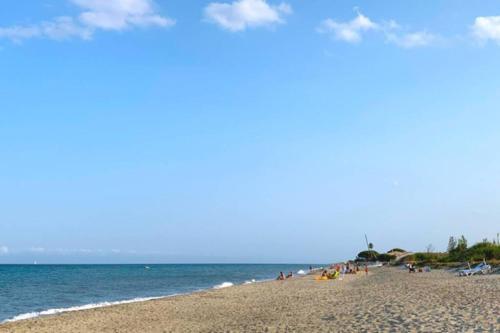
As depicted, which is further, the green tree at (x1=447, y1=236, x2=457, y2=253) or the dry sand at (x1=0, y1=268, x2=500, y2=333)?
the green tree at (x1=447, y1=236, x2=457, y2=253)

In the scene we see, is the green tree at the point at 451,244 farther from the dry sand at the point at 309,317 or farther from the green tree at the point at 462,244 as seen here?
the dry sand at the point at 309,317

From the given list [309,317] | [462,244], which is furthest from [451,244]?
[309,317]

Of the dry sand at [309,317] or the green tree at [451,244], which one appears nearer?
the dry sand at [309,317]

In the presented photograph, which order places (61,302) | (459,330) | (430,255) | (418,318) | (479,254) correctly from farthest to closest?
(430,255) < (479,254) < (61,302) < (418,318) < (459,330)

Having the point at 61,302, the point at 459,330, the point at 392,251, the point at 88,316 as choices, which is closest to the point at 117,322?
the point at 88,316

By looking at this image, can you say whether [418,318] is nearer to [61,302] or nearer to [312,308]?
[312,308]

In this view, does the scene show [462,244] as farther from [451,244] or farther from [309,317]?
[309,317]

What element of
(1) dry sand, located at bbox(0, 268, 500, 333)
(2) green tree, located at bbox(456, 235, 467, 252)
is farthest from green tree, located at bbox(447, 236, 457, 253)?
(1) dry sand, located at bbox(0, 268, 500, 333)

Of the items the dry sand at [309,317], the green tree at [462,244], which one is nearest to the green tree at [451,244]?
the green tree at [462,244]

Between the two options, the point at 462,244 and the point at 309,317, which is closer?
the point at 309,317

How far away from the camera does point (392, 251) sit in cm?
10244

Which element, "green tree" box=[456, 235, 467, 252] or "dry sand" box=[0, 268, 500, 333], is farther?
"green tree" box=[456, 235, 467, 252]

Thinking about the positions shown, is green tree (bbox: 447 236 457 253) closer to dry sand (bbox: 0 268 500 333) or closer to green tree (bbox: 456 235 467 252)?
green tree (bbox: 456 235 467 252)

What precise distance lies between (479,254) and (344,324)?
4353 centimetres
